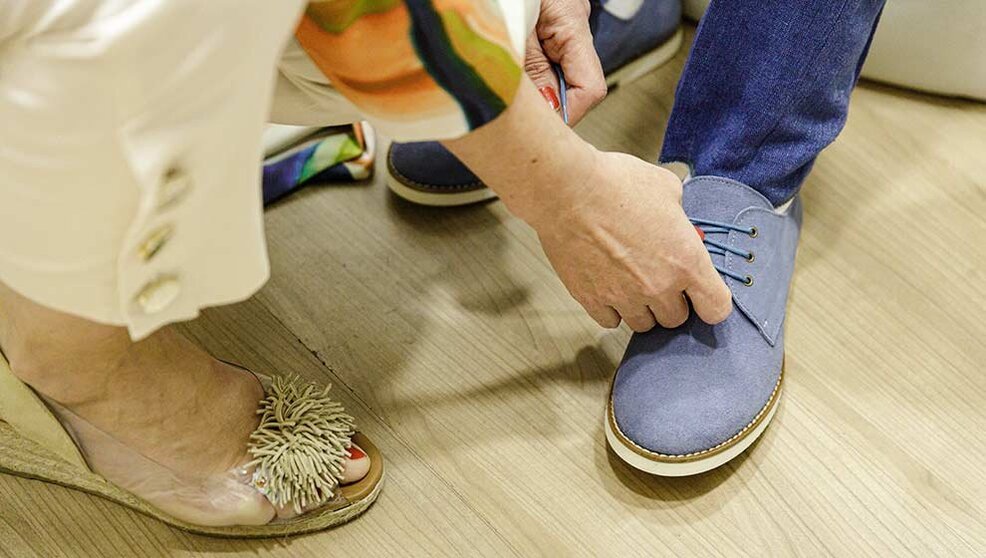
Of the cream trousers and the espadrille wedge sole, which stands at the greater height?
the cream trousers

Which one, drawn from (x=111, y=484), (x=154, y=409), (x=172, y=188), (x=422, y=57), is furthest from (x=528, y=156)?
(x=111, y=484)

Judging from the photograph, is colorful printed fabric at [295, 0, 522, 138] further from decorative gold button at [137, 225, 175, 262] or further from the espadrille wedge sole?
the espadrille wedge sole

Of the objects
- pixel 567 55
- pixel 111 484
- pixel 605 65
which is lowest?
pixel 111 484

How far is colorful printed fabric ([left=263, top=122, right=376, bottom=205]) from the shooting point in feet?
3.35

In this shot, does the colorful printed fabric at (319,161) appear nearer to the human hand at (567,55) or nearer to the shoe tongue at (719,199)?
the human hand at (567,55)

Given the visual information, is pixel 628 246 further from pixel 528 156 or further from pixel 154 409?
pixel 154 409

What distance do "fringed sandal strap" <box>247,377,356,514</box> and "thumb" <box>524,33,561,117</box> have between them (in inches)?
13.6

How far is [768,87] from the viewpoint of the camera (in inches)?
32.0

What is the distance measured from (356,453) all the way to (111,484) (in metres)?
0.20

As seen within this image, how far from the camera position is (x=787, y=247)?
2.98ft

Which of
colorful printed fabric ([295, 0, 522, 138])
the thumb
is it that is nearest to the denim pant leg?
the thumb

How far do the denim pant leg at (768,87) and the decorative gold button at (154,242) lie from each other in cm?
53

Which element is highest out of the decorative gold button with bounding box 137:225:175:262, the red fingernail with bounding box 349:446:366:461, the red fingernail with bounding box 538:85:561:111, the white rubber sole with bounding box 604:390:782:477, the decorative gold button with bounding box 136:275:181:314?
the decorative gold button with bounding box 137:225:175:262

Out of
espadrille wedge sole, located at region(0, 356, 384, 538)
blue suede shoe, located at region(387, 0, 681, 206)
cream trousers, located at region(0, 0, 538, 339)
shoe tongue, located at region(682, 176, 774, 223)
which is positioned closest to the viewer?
cream trousers, located at region(0, 0, 538, 339)
